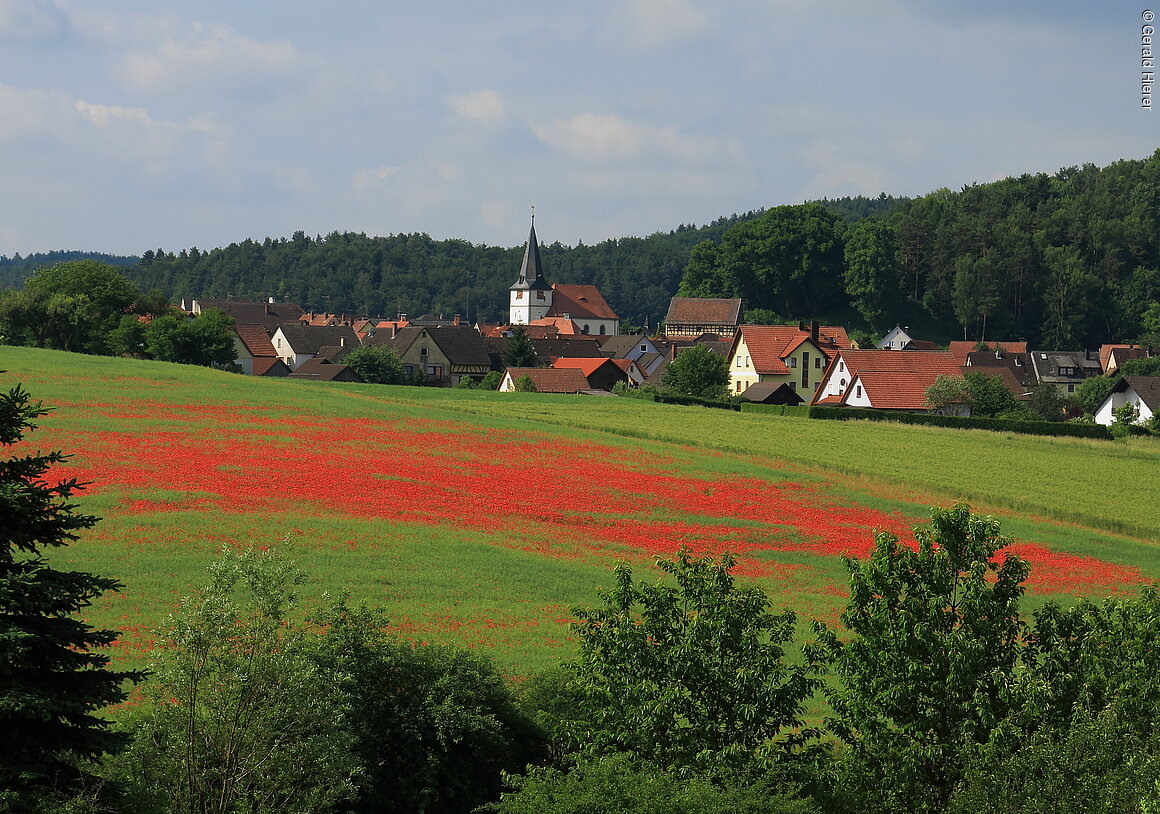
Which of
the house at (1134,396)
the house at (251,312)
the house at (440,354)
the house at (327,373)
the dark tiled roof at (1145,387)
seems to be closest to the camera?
the dark tiled roof at (1145,387)

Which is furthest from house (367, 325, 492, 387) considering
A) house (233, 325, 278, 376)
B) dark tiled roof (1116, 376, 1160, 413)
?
dark tiled roof (1116, 376, 1160, 413)

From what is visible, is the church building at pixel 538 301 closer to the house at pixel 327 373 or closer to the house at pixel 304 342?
the house at pixel 304 342

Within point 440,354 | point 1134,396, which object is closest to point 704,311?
point 440,354

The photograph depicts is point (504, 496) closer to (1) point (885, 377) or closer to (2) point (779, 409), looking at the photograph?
(2) point (779, 409)

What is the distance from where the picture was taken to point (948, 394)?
82438mm

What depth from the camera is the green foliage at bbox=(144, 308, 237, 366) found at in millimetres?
89000

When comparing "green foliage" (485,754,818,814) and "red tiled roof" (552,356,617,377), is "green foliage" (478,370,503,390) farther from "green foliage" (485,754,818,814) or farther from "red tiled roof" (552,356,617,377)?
"green foliage" (485,754,818,814)

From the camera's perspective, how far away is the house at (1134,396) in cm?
9825

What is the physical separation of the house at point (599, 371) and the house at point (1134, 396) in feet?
143

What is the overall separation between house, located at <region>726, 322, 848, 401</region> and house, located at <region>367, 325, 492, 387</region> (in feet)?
84.6

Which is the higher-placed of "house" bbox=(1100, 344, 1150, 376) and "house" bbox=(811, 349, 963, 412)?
"house" bbox=(1100, 344, 1150, 376)

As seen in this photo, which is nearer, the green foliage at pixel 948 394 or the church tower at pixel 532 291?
the green foliage at pixel 948 394

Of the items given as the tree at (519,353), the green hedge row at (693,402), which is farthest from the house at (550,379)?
the green hedge row at (693,402)

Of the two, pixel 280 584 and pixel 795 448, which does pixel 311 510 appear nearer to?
pixel 280 584
